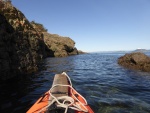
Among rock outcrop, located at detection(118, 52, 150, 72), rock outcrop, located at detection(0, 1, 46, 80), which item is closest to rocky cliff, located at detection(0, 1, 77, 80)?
rock outcrop, located at detection(0, 1, 46, 80)

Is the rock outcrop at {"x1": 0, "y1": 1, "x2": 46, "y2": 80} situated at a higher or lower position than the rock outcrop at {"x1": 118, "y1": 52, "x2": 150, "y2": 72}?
higher

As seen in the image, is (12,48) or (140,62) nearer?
(12,48)

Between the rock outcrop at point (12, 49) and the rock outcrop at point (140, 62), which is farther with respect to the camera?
the rock outcrop at point (140, 62)

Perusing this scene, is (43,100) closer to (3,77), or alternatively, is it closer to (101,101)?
(101,101)

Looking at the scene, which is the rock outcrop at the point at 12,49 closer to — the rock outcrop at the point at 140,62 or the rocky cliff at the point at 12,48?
the rocky cliff at the point at 12,48

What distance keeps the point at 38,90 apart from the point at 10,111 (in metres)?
3.93

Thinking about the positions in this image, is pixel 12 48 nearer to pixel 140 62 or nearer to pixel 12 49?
pixel 12 49

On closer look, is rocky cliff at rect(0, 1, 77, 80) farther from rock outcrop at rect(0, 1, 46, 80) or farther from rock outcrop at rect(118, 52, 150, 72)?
rock outcrop at rect(118, 52, 150, 72)

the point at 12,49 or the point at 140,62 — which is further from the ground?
the point at 12,49

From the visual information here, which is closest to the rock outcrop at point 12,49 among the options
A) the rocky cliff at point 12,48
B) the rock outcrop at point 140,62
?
the rocky cliff at point 12,48

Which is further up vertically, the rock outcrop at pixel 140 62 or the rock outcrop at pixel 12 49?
the rock outcrop at pixel 12 49

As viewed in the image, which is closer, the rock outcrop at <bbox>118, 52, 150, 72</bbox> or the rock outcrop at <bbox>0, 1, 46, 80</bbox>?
the rock outcrop at <bbox>0, 1, 46, 80</bbox>

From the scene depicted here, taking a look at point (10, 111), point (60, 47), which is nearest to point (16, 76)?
point (10, 111)

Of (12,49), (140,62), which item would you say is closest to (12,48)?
(12,49)
